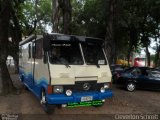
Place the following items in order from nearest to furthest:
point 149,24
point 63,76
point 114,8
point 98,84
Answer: point 63,76
point 98,84
point 114,8
point 149,24

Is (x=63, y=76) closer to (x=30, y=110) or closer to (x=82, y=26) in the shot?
(x=30, y=110)

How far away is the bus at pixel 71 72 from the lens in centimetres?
920

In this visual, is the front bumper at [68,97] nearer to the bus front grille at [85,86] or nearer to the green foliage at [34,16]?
the bus front grille at [85,86]

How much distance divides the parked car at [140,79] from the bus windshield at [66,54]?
7.64 m

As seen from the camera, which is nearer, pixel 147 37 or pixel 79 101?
pixel 79 101

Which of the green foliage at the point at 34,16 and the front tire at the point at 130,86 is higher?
the green foliage at the point at 34,16

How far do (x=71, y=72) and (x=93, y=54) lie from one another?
4.25 ft

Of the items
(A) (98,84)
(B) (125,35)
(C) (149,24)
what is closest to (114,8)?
(A) (98,84)

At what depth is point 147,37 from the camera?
35.6 meters

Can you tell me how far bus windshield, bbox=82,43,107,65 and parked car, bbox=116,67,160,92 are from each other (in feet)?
22.9

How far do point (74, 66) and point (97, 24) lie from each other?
26.7m

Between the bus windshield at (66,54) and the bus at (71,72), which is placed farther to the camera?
the bus windshield at (66,54)

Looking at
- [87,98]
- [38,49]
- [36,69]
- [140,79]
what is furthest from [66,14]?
[87,98]

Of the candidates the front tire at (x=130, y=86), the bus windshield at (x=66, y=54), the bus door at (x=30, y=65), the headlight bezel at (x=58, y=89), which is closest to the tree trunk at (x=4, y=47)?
the bus door at (x=30, y=65)
